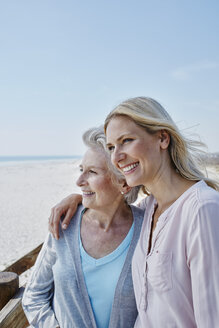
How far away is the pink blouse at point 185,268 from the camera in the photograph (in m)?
1.29

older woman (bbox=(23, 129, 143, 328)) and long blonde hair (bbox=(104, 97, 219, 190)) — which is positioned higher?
long blonde hair (bbox=(104, 97, 219, 190))

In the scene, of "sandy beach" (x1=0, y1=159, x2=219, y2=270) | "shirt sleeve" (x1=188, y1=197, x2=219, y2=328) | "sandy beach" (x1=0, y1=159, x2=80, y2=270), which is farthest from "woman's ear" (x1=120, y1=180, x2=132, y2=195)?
"sandy beach" (x1=0, y1=159, x2=80, y2=270)

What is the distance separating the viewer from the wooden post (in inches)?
81.8

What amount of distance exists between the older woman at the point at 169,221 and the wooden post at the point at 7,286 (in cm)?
52

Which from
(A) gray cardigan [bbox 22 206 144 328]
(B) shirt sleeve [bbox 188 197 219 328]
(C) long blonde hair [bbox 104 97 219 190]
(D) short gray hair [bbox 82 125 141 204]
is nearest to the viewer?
(B) shirt sleeve [bbox 188 197 219 328]

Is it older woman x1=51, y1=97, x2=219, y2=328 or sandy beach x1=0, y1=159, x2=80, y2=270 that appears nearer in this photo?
older woman x1=51, y1=97, x2=219, y2=328

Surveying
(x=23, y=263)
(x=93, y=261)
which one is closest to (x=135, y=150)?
(x=93, y=261)

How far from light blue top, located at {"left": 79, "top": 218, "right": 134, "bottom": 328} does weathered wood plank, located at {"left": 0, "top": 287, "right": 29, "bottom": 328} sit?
0.52 meters

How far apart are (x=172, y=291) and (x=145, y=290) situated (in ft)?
0.68

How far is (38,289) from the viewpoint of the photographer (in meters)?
2.12

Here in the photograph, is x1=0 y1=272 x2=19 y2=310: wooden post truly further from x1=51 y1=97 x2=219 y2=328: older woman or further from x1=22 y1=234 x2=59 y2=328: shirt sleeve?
x1=51 y1=97 x2=219 y2=328: older woman

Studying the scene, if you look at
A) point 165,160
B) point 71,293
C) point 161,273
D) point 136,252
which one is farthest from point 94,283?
point 165,160

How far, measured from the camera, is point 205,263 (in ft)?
4.22

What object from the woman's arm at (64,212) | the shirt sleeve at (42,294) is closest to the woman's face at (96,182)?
the woman's arm at (64,212)
